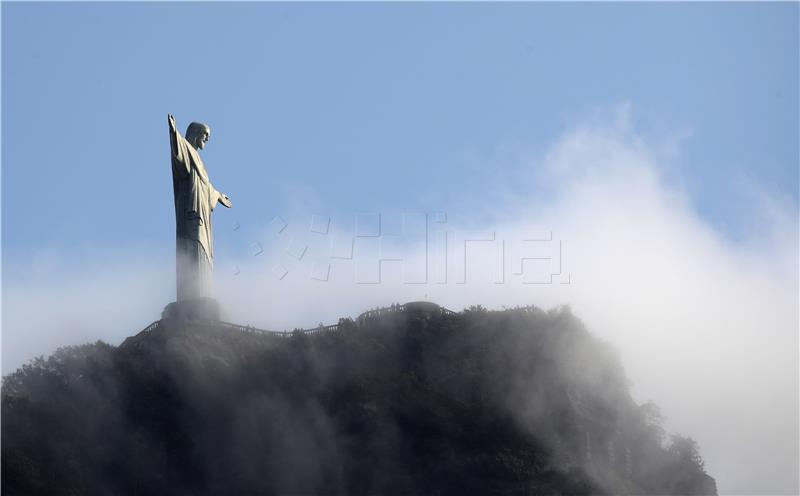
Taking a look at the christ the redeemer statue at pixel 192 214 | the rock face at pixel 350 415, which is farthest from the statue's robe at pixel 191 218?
the rock face at pixel 350 415

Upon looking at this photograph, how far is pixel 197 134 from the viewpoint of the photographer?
55.7 m

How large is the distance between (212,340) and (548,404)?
909cm

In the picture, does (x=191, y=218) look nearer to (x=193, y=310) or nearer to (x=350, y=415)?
(x=193, y=310)

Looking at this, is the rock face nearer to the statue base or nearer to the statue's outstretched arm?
the statue base

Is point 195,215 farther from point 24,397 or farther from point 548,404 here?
point 548,404

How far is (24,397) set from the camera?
48.9 metres

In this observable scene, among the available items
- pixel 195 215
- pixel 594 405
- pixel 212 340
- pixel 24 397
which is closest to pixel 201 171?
pixel 195 215

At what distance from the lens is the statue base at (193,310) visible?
52562 millimetres

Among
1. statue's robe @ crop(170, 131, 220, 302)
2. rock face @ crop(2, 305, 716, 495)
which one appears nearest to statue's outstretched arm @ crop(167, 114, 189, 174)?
statue's robe @ crop(170, 131, 220, 302)

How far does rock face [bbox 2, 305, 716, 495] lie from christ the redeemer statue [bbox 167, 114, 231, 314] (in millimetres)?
1883

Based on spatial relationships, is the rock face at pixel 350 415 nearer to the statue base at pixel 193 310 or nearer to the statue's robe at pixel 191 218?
the statue base at pixel 193 310

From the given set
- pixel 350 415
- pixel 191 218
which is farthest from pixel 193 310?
pixel 350 415

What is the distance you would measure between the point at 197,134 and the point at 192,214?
2.61 m

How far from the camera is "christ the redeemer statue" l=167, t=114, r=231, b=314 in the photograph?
175 ft
